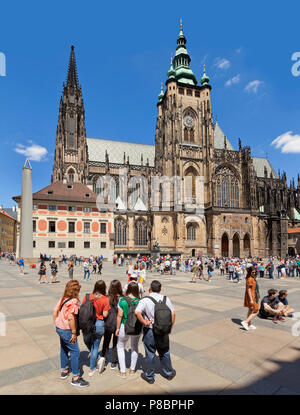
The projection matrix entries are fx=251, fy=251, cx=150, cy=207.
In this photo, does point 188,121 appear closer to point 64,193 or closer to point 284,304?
point 64,193

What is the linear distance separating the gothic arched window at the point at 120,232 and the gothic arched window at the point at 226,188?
58.2 feet

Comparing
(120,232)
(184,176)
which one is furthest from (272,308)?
(184,176)

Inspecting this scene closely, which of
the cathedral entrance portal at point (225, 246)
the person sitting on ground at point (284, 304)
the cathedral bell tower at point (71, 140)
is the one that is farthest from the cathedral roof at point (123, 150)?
the person sitting on ground at point (284, 304)

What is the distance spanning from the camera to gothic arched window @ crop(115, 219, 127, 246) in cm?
4272

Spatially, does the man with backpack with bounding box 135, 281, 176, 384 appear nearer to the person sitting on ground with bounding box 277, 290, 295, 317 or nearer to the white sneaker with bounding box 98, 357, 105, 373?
the white sneaker with bounding box 98, 357, 105, 373

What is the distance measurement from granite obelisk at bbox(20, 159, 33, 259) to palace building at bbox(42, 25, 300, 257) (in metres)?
21.8

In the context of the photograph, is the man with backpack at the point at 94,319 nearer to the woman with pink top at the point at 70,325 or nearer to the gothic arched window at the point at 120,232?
the woman with pink top at the point at 70,325

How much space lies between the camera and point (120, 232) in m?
43.1

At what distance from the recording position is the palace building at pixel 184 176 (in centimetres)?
4344

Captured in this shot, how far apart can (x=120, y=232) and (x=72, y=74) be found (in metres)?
36.1

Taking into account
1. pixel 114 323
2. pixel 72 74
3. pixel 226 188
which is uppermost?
pixel 72 74

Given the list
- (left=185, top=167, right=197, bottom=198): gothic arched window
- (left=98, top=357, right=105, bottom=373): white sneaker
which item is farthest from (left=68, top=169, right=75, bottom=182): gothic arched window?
(left=98, top=357, right=105, bottom=373): white sneaker

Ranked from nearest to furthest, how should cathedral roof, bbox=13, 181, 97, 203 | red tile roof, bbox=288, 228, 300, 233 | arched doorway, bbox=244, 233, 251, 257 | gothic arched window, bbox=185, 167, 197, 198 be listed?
cathedral roof, bbox=13, 181, 97, 203 → arched doorway, bbox=244, 233, 251, 257 → gothic arched window, bbox=185, 167, 197, 198 → red tile roof, bbox=288, 228, 300, 233
